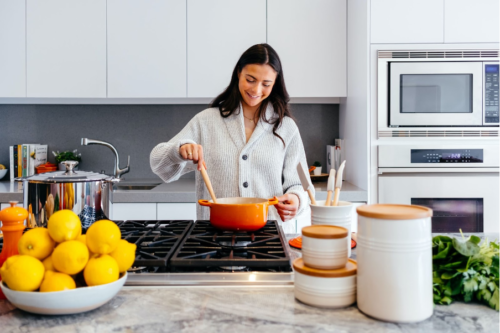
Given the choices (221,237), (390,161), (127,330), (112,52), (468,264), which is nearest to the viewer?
(127,330)

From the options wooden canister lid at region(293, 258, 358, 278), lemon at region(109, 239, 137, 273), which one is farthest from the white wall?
lemon at region(109, 239, 137, 273)

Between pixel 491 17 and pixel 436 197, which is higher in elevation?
pixel 491 17

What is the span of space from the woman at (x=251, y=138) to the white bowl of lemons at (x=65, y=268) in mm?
882

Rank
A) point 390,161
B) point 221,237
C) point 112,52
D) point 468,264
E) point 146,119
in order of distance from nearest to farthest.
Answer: point 468,264, point 221,237, point 390,161, point 112,52, point 146,119

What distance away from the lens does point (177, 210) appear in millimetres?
2406

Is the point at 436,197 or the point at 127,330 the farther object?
the point at 436,197

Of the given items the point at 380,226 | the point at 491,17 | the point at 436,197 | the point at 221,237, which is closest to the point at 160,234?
the point at 221,237

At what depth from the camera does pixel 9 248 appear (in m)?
0.85

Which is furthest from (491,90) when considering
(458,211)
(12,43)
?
(12,43)

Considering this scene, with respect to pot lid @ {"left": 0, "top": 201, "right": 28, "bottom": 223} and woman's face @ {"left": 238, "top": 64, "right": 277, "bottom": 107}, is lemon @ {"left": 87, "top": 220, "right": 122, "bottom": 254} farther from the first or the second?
woman's face @ {"left": 238, "top": 64, "right": 277, "bottom": 107}

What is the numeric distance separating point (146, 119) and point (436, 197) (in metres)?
2.01

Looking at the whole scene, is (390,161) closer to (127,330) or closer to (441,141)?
(441,141)

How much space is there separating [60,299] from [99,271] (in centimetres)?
7

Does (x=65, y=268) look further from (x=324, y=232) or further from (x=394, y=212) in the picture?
(x=394, y=212)
